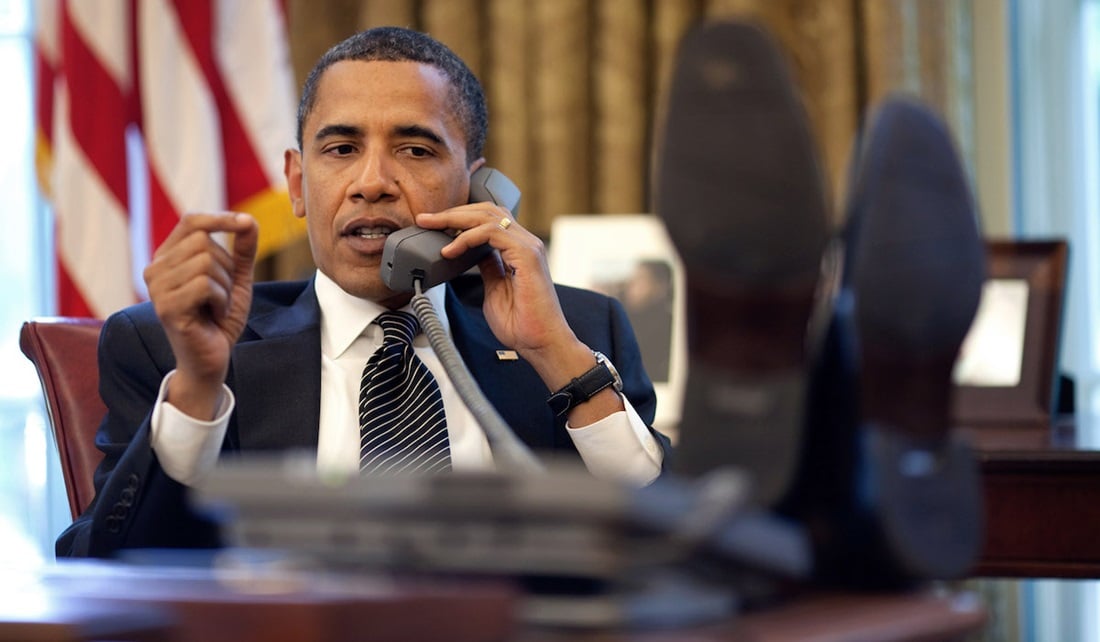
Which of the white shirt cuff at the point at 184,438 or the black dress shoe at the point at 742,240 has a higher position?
the black dress shoe at the point at 742,240

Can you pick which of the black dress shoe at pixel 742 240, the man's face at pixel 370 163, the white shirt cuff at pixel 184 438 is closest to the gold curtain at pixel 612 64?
the man's face at pixel 370 163

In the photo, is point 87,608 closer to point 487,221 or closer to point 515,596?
point 515,596

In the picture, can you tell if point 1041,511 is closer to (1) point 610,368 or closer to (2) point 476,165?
(1) point 610,368

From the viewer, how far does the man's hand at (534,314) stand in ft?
5.85

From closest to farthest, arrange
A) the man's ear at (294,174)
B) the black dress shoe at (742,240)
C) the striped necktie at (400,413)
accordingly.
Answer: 1. the black dress shoe at (742,240)
2. the striped necktie at (400,413)
3. the man's ear at (294,174)

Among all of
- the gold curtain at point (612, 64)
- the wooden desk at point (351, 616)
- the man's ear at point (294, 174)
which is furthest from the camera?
the gold curtain at point (612, 64)

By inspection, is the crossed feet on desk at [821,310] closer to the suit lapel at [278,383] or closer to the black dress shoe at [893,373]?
the black dress shoe at [893,373]

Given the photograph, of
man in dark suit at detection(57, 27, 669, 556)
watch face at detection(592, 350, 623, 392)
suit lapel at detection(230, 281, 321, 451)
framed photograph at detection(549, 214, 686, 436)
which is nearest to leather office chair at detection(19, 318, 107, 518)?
man in dark suit at detection(57, 27, 669, 556)

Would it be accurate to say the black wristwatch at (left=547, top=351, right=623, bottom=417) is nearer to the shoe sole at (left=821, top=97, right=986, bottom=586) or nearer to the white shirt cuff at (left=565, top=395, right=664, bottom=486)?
the white shirt cuff at (left=565, top=395, right=664, bottom=486)

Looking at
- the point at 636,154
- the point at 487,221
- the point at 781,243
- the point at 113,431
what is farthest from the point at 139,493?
the point at 636,154

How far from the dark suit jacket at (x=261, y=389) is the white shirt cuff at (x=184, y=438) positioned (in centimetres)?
1

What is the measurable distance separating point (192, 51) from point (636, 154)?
3.69 feet

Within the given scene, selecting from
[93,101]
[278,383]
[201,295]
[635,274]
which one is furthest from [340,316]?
[93,101]

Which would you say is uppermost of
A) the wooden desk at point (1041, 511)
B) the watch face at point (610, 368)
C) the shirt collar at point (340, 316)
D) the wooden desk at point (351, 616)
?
the shirt collar at point (340, 316)
